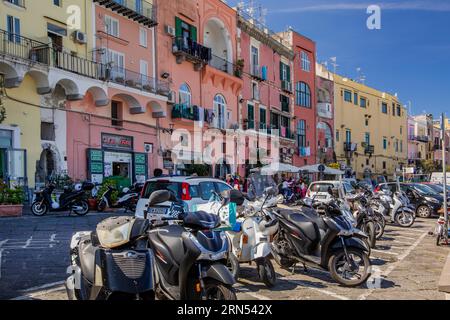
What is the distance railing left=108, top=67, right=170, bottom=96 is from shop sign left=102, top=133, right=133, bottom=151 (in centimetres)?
256

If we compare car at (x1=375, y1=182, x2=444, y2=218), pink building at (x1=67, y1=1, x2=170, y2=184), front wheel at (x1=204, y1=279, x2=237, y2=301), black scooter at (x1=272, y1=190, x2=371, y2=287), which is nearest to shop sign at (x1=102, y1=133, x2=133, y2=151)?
pink building at (x1=67, y1=1, x2=170, y2=184)

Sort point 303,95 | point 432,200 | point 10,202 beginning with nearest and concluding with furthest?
point 10,202
point 432,200
point 303,95

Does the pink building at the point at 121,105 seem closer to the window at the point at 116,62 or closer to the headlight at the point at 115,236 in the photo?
the window at the point at 116,62

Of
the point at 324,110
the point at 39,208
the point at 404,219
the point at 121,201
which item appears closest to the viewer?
the point at 404,219

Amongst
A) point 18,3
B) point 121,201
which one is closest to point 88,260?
point 121,201

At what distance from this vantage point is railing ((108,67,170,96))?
70.8 feet

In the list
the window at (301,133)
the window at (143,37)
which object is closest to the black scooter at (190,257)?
the window at (143,37)

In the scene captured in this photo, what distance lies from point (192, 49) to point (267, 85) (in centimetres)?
1087

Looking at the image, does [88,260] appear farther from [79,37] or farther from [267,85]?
[267,85]

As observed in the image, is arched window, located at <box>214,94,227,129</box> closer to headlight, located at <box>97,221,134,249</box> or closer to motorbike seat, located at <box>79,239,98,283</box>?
motorbike seat, located at <box>79,239,98,283</box>

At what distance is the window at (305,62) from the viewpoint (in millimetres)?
42697

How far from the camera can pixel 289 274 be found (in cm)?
743
